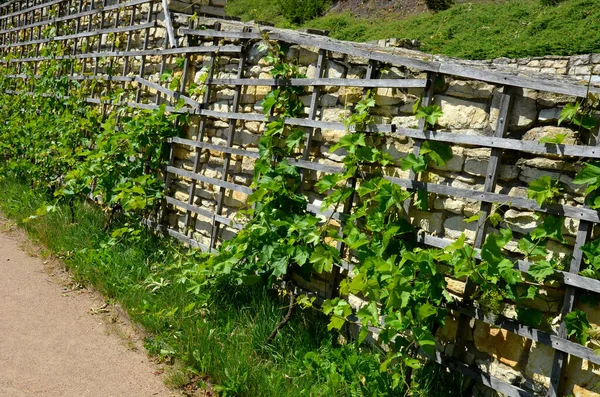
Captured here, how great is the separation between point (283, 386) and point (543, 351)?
4.63 feet

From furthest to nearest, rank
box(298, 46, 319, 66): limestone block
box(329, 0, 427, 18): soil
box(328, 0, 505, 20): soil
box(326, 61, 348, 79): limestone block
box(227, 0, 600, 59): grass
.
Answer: box(329, 0, 427, 18): soil → box(328, 0, 505, 20): soil → box(227, 0, 600, 59): grass → box(298, 46, 319, 66): limestone block → box(326, 61, 348, 79): limestone block

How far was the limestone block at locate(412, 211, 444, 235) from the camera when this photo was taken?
3720mm

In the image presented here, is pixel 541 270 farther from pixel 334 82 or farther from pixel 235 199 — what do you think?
pixel 235 199

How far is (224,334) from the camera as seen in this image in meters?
4.20

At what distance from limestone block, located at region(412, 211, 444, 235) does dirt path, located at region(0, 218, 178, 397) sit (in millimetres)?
1753

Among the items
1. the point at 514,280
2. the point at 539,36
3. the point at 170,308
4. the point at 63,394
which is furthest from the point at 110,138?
the point at 539,36

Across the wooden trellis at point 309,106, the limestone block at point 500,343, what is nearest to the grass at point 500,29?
the wooden trellis at point 309,106

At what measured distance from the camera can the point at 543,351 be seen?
3.24 meters

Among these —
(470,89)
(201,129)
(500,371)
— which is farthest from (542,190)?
(201,129)

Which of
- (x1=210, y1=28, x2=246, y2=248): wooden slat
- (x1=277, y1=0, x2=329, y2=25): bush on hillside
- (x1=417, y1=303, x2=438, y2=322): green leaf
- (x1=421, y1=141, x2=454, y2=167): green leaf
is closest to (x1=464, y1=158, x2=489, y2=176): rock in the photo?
(x1=421, y1=141, x2=454, y2=167): green leaf

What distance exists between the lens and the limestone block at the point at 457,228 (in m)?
3.55

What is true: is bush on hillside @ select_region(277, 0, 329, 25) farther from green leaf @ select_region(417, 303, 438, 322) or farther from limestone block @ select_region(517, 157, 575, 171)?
green leaf @ select_region(417, 303, 438, 322)

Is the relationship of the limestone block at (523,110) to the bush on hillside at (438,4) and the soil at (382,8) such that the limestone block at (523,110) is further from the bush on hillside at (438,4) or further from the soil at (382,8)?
the soil at (382,8)

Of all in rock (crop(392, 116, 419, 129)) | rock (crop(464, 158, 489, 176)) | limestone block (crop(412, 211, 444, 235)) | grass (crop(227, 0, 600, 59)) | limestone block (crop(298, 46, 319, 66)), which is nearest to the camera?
rock (crop(464, 158, 489, 176))
